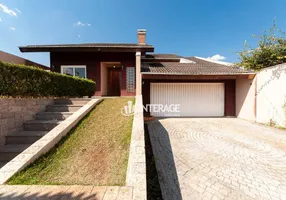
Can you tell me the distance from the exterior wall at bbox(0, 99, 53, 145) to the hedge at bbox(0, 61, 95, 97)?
27 centimetres

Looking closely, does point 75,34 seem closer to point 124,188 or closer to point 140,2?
point 140,2

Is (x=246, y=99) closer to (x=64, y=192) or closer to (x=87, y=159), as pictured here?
(x=87, y=159)

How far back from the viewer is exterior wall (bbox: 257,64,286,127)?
6859 mm

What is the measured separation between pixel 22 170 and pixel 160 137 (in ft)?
14.2

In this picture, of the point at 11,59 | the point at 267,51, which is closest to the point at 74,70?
the point at 11,59

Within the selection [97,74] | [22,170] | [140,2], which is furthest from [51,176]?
[140,2]

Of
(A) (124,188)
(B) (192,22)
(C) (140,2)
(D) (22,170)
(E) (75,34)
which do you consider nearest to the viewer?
(A) (124,188)

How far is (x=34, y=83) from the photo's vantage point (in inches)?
215

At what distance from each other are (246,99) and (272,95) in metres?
1.78

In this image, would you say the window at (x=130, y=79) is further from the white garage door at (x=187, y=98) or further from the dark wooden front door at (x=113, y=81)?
the dark wooden front door at (x=113, y=81)

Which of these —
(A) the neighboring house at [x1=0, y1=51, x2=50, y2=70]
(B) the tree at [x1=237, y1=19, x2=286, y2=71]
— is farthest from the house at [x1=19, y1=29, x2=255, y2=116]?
(B) the tree at [x1=237, y1=19, x2=286, y2=71]

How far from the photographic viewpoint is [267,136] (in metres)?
5.93

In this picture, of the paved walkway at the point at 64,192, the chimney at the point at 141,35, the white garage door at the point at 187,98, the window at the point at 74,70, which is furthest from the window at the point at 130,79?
the paved walkway at the point at 64,192

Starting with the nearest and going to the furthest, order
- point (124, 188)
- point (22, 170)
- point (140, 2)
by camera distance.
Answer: point (124, 188)
point (22, 170)
point (140, 2)
